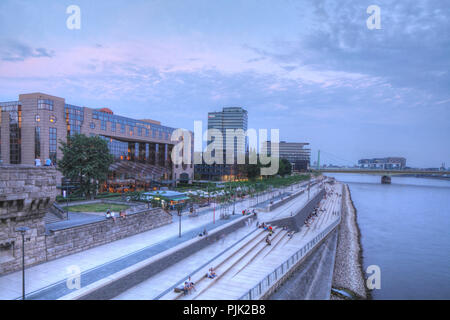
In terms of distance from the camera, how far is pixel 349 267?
23.2 m

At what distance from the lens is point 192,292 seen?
44.4 feet

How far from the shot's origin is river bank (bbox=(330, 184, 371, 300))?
19000 millimetres

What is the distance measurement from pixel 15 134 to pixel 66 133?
21.3 feet

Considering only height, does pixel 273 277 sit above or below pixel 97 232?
below

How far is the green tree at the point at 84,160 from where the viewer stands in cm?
2842

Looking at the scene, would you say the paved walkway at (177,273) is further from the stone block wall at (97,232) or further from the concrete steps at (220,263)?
the stone block wall at (97,232)

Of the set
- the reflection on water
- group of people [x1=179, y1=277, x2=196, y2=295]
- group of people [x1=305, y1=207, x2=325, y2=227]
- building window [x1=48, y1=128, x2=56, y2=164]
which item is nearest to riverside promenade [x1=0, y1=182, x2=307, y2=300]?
group of people [x1=179, y1=277, x2=196, y2=295]

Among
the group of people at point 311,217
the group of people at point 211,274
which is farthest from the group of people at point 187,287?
the group of people at point 311,217

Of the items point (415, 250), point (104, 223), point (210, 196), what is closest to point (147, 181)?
point (210, 196)

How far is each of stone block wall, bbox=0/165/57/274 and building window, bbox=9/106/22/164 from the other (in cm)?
3202

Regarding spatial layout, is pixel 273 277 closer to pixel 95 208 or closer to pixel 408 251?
pixel 95 208

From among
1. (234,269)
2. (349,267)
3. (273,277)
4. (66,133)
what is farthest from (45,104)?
(349,267)

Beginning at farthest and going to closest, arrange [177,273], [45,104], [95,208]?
1. [45,104]
2. [95,208]
3. [177,273]

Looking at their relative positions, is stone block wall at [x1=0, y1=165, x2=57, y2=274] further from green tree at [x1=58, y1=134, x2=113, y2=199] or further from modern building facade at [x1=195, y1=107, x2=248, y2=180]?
modern building facade at [x1=195, y1=107, x2=248, y2=180]
